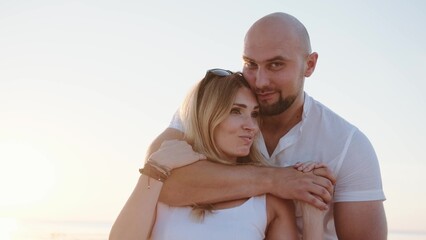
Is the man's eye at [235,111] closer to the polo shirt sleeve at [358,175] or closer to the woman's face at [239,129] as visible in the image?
the woman's face at [239,129]

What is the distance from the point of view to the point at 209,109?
15.1 ft

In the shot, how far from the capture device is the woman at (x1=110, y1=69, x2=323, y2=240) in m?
4.37

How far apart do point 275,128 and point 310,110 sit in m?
0.28

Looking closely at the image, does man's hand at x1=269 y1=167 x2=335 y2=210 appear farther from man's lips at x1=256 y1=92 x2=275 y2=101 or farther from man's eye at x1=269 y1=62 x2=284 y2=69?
man's eye at x1=269 y1=62 x2=284 y2=69

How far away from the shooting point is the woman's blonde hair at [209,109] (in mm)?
4594

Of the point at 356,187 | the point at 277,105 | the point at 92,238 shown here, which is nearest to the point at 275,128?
the point at 277,105

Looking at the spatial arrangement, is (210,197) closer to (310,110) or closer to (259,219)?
(259,219)

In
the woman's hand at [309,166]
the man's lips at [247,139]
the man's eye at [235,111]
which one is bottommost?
the woman's hand at [309,166]

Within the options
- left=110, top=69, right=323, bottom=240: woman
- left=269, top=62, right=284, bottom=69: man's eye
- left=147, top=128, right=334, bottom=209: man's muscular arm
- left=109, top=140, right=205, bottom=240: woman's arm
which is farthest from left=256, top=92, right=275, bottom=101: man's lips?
left=109, top=140, right=205, bottom=240: woman's arm

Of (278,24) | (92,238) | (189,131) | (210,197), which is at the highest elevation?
(278,24)

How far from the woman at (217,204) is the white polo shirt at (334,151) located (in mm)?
291

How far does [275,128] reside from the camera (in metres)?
5.18

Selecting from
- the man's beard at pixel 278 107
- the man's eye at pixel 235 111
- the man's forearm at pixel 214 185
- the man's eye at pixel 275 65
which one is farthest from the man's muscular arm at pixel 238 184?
the man's eye at pixel 275 65

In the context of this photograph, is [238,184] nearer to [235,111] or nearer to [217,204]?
[217,204]
